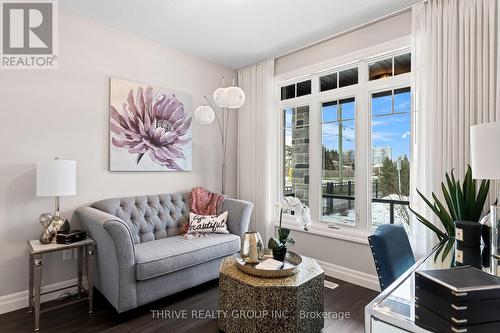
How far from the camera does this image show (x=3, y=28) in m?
2.43

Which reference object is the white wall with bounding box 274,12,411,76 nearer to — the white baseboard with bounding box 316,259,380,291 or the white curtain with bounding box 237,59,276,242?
the white curtain with bounding box 237,59,276,242

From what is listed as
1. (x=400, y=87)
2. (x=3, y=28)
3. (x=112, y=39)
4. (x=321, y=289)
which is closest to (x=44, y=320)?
(x=321, y=289)

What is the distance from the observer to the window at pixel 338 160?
3186 mm

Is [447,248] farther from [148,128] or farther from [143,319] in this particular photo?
[148,128]

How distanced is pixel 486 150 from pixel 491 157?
1.7 inches

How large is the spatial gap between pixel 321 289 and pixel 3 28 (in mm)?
3512

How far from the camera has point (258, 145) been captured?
12.8ft

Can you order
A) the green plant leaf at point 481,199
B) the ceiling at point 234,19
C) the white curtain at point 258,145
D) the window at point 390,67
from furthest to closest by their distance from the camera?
the white curtain at point 258,145, the window at point 390,67, the ceiling at point 234,19, the green plant leaf at point 481,199

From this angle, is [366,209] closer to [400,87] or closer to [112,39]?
[400,87]

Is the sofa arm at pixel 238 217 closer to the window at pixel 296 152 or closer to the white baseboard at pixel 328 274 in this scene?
the window at pixel 296 152

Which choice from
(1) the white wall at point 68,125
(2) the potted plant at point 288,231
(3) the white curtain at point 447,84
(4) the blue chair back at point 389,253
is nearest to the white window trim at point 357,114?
(3) the white curtain at point 447,84

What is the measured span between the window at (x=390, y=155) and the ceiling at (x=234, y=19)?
0.89 m

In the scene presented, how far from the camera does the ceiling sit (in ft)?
8.39

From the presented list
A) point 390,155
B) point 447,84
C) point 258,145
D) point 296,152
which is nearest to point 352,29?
point 447,84
